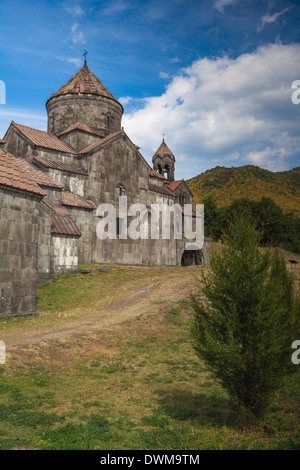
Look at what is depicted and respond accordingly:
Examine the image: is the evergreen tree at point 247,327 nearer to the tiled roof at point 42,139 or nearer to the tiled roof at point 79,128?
the tiled roof at point 42,139

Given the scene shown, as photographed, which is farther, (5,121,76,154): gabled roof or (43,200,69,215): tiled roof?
(5,121,76,154): gabled roof

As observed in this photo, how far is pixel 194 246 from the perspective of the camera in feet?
102

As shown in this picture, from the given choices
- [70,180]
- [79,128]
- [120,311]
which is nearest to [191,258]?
[70,180]

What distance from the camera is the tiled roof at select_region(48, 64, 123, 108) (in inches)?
1019

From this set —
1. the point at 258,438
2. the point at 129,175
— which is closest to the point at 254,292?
the point at 258,438

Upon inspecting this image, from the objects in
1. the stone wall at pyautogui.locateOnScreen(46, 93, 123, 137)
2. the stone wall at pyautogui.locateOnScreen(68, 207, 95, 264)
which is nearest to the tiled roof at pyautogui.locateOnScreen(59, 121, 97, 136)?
the stone wall at pyautogui.locateOnScreen(46, 93, 123, 137)

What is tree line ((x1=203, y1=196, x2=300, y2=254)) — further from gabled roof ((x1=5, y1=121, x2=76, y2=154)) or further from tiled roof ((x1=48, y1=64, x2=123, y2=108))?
gabled roof ((x1=5, y1=121, x2=76, y2=154))

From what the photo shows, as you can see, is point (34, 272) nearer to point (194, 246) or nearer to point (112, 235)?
point (112, 235)

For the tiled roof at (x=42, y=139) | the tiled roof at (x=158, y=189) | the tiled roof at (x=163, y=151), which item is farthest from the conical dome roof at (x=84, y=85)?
the tiled roof at (x=163, y=151)

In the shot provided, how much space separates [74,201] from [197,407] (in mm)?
15954

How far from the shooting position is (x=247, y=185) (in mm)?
75125

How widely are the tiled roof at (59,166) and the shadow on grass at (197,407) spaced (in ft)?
54.1

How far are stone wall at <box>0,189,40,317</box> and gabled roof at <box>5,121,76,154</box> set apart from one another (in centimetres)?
991
